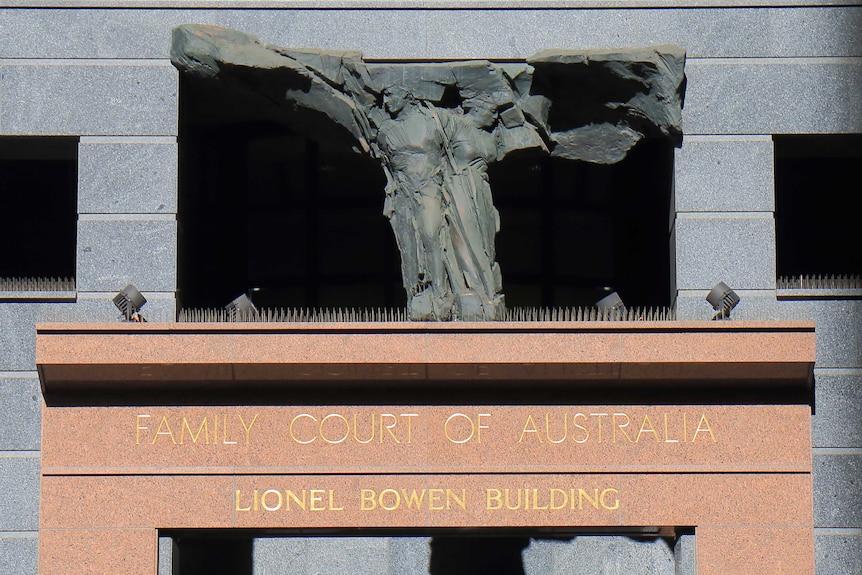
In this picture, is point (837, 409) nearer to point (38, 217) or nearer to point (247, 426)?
point (247, 426)

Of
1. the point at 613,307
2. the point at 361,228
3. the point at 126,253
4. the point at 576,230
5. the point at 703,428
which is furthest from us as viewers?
the point at 576,230

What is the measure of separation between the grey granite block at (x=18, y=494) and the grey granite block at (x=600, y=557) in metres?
6.83

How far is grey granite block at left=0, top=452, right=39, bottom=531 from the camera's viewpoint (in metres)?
21.7

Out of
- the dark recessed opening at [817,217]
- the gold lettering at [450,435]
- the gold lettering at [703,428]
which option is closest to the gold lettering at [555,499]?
the gold lettering at [450,435]

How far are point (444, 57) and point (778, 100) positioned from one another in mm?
3820

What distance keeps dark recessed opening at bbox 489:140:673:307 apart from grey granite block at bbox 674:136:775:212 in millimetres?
3174

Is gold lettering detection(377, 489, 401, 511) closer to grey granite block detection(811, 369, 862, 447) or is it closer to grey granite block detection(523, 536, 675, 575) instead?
grey granite block detection(811, 369, 862, 447)

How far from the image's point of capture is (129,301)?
21.4 m

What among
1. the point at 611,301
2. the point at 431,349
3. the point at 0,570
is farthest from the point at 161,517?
Result: the point at 611,301

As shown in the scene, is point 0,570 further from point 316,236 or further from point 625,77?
point 625,77

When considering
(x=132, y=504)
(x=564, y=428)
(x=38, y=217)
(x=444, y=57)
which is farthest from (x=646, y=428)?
(x=38, y=217)

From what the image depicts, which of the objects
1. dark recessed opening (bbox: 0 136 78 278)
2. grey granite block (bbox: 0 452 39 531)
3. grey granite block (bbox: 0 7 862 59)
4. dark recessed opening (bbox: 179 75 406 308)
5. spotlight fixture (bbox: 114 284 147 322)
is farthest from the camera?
dark recessed opening (bbox: 0 136 78 278)

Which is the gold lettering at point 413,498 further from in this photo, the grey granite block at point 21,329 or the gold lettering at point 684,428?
the grey granite block at point 21,329

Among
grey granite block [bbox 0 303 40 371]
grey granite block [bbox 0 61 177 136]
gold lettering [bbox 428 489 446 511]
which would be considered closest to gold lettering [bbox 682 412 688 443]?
gold lettering [bbox 428 489 446 511]
